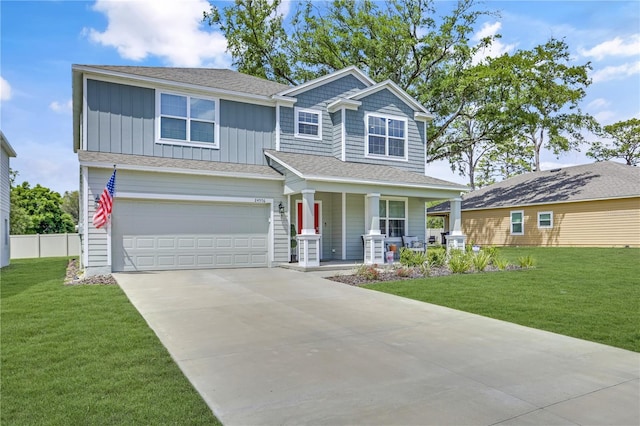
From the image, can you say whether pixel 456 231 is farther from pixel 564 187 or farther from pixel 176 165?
pixel 564 187

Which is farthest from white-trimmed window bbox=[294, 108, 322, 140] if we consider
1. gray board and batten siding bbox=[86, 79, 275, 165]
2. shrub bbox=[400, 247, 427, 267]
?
shrub bbox=[400, 247, 427, 267]

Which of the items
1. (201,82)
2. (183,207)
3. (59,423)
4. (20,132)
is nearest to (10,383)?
(59,423)

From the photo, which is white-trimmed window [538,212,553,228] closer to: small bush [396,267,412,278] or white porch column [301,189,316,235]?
small bush [396,267,412,278]

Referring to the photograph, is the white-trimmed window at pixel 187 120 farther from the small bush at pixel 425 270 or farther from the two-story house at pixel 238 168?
the small bush at pixel 425 270

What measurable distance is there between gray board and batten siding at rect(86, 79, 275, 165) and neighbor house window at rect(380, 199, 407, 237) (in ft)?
17.4

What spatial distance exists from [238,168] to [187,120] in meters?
2.27

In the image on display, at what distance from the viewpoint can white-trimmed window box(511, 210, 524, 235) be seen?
1010 inches

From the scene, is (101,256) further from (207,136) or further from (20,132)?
(20,132)

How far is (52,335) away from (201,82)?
415 inches

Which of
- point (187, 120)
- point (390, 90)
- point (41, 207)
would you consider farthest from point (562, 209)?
point (41, 207)

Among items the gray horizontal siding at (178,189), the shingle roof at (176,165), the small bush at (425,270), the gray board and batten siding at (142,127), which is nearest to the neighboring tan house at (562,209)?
the small bush at (425,270)

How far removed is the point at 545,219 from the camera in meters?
24.5

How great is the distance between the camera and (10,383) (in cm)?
385

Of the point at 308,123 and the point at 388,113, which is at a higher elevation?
the point at 388,113
